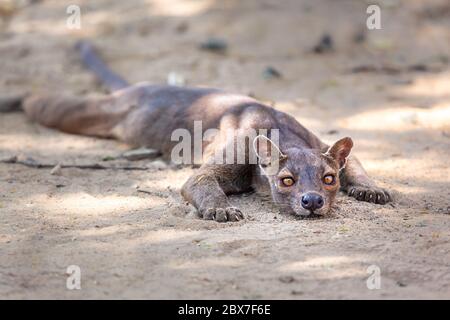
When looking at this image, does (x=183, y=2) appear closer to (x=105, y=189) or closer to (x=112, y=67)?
(x=112, y=67)

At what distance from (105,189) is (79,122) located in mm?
2076

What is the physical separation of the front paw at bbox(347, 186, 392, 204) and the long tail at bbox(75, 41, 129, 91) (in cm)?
348

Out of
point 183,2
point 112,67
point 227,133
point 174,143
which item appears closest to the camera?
point 227,133

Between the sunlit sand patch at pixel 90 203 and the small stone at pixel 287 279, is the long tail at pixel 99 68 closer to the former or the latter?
the sunlit sand patch at pixel 90 203

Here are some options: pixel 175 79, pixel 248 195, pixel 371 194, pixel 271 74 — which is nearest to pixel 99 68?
pixel 175 79

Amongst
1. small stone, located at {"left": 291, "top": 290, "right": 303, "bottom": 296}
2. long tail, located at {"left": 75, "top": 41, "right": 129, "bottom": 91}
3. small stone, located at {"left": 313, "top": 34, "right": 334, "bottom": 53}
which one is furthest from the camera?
small stone, located at {"left": 313, "top": 34, "right": 334, "bottom": 53}

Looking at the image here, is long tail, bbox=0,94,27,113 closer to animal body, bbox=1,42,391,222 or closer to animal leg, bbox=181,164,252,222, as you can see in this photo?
animal body, bbox=1,42,391,222

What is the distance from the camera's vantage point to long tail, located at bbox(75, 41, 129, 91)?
28.3 feet

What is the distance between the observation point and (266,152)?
5.81 metres

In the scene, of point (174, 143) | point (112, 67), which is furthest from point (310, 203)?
point (112, 67)

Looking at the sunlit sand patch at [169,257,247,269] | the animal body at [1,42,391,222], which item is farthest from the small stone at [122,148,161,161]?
the sunlit sand patch at [169,257,247,269]

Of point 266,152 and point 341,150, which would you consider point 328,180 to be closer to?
point 341,150

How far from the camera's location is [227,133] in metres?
6.36
